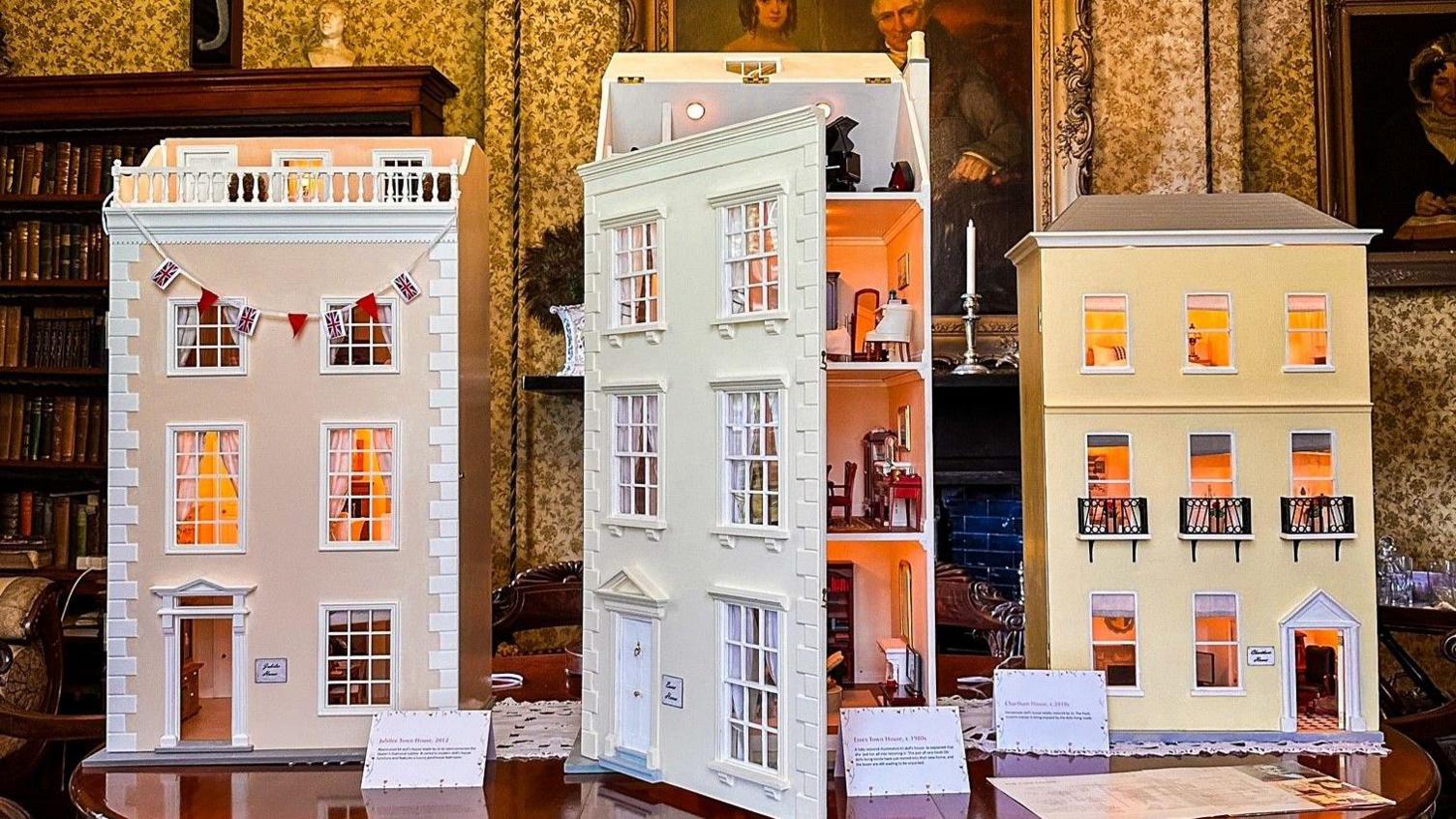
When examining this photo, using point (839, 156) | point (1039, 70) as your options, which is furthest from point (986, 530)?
point (839, 156)

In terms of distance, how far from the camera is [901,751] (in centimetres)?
291

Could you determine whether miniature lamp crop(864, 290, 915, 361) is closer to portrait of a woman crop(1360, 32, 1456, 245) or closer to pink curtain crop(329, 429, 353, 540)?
pink curtain crop(329, 429, 353, 540)

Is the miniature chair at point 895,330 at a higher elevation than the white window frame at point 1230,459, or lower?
higher

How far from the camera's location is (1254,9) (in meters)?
6.53

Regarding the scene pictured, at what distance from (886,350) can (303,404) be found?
1555 millimetres

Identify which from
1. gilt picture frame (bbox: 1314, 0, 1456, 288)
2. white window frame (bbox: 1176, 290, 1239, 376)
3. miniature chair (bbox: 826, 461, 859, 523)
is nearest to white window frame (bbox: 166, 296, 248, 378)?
miniature chair (bbox: 826, 461, 859, 523)

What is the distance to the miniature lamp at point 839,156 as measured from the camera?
337 centimetres

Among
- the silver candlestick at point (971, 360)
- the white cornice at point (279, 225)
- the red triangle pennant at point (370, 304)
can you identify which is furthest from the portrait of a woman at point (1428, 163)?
the red triangle pennant at point (370, 304)

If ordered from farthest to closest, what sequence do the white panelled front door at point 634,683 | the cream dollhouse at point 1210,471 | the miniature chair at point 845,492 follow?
the miniature chair at point 845,492, the cream dollhouse at point 1210,471, the white panelled front door at point 634,683

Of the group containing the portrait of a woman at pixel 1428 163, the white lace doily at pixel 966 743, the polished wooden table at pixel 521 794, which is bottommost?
the polished wooden table at pixel 521 794

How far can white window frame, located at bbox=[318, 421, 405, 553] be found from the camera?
127 inches

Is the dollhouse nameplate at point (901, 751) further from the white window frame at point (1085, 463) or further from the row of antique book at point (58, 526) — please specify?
the row of antique book at point (58, 526)

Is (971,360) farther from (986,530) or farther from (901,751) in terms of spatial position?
(901,751)

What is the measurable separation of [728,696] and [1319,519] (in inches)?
65.4
